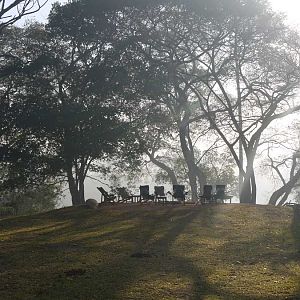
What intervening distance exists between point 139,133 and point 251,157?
267 inches

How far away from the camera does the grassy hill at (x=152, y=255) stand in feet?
27.7

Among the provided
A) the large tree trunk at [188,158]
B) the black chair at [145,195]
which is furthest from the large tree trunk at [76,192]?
the large tree trunk at [188,158]

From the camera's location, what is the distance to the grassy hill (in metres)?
8.43

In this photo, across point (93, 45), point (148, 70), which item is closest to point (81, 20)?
point (93, 45)

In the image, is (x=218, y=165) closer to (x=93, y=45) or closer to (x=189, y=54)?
(x=189, y=54)

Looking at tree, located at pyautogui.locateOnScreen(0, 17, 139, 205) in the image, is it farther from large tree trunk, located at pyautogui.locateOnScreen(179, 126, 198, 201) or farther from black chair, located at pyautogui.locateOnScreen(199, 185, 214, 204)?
large tree trunk, located at pyautogui.locateOnScreen(179, 126, 198, 201)

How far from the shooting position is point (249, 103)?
30656 millimetres

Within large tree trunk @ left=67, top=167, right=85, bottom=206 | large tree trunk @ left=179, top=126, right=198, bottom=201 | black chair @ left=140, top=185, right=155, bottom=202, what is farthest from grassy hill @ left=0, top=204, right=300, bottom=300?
large tree trunk @ left=179, top=126, right=198, bottom=201

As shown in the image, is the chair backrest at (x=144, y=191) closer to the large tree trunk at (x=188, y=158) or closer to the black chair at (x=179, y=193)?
the black chair at (x=179, y=193)

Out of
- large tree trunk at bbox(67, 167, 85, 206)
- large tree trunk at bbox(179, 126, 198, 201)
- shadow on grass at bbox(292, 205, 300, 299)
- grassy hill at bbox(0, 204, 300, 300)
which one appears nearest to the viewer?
grassy hill at bbox(0, 204, 300, 300)

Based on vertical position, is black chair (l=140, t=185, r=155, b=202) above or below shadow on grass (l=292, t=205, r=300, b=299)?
above

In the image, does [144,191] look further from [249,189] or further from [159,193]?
[249,189]

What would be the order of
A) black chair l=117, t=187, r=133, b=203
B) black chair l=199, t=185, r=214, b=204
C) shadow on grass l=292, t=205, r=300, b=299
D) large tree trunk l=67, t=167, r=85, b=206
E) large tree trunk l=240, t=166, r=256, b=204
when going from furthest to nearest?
large tree trunk l=67, t=167, r=85, b=206 < large tree trunk l=240, t=166, r=256, b=204 < black chair l=117, t=187, r=133, b=203 < black chair l=199, t=185, r=214, b=204 < shadow on grass l=292, t=205, r=300, b=299

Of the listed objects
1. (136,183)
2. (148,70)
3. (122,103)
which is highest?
(148,70)
